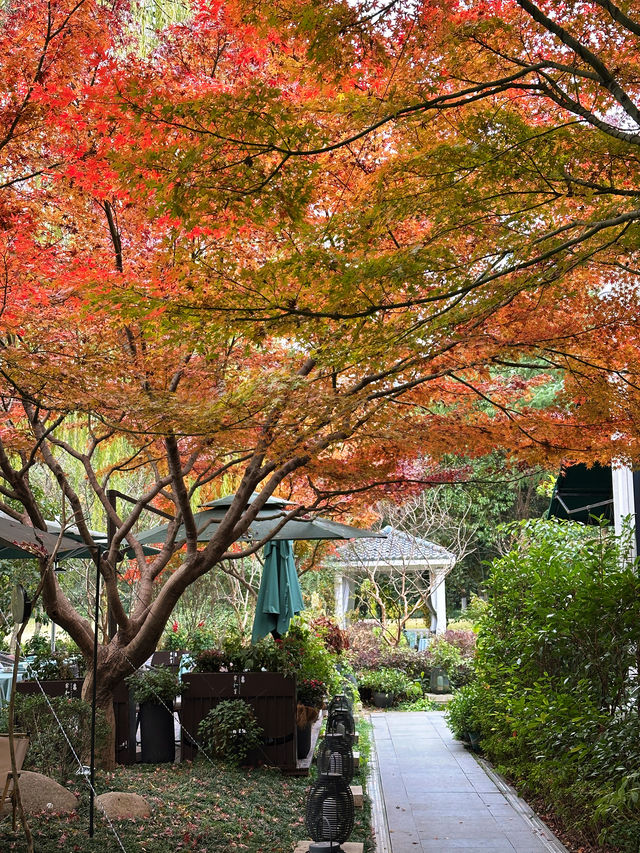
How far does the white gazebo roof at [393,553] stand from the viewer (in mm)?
18578

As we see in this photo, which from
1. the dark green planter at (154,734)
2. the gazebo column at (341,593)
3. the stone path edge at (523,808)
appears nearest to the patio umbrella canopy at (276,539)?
the dark green planter at (154,734)

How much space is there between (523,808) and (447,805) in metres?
0.65

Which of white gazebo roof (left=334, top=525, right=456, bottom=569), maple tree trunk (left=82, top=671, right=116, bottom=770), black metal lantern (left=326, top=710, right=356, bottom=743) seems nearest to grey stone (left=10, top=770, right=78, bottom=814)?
Answer: maple tree trunk (left=82, top=671, right=116, bottom=770)

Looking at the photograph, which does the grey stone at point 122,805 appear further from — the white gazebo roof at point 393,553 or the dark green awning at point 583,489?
the white gazebo roof at point 393,553

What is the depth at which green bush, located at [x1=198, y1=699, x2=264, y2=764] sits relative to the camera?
7.25 m

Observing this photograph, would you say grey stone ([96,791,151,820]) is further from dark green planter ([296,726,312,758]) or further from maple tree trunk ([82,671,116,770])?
dark green planter ([296,726,312,758])

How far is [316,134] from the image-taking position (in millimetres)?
3996

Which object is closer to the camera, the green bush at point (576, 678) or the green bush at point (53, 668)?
the green bush at point (576, 678)

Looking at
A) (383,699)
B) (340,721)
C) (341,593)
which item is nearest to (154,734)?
(340,721)

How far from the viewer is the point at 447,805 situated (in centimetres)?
688

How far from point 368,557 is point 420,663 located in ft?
13.5

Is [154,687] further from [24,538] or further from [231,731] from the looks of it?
[24,538]

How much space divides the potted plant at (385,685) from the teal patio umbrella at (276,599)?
5598 millimetres

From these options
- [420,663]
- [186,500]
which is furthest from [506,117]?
[420,663]
